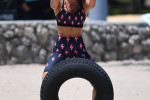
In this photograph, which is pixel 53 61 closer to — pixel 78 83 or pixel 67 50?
pixel 67 50

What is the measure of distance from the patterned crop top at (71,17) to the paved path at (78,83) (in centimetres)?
155

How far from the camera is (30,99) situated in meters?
5.59

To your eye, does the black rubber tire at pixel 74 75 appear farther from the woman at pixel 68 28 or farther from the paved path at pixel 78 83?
the paved path at pixel 78 83

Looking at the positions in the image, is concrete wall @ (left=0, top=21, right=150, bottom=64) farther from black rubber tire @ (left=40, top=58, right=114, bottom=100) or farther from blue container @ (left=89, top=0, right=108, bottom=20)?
black rubber tire @ (left=40, top=58, right=114, bottom=100)

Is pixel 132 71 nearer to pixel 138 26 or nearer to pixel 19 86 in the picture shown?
pixel 138 26

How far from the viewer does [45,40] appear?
8352 mm

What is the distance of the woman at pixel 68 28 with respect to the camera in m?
4.33

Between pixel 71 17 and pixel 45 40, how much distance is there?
13.3 feet

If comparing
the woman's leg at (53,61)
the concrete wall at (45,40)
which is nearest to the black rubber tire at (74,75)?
the woman's leg at (53,61)

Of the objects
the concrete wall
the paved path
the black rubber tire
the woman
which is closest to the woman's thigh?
the woman

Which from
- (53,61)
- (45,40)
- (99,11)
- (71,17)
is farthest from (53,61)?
(99,11)

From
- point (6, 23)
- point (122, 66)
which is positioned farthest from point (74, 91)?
point (6, 23)

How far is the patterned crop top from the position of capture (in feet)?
14.2

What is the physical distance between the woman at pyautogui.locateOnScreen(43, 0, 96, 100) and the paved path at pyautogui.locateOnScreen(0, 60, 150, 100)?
1.42 metres
